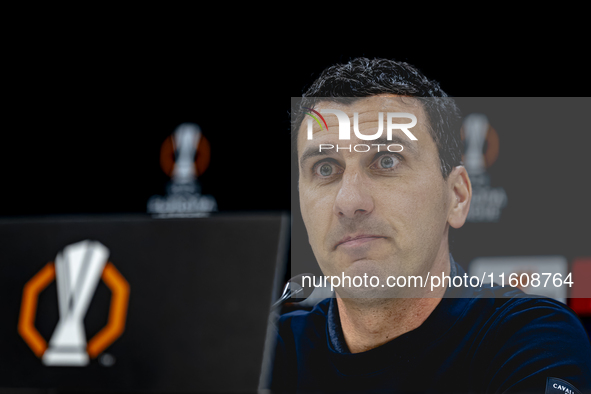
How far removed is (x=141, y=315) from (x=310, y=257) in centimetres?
53

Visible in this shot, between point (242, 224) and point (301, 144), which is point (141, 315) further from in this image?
point (301, 144)

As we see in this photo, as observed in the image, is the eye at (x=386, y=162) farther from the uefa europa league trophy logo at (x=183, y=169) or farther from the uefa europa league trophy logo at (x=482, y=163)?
the uefa europa league trophy logo at (x=183, y=169)

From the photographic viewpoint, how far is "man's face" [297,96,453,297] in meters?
0.95

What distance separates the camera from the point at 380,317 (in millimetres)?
975

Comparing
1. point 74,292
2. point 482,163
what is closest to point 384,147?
point 482,163

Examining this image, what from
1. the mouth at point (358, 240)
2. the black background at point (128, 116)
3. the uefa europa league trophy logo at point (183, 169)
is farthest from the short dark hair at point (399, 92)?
the uefa europa league trophy logo at point (183, 169)

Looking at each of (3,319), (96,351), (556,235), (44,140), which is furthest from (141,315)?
(44,140)

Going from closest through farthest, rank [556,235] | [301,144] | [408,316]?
[408,316] → [301,144] → [556,235]

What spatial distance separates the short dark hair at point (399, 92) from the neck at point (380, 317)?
0.29 m

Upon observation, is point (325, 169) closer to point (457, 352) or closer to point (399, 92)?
point (399, 92)

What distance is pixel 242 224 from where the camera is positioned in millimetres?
544

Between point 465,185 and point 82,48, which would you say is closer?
point 465,185

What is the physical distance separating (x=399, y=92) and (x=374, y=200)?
0.88 feet

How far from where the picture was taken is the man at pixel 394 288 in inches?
35.9
